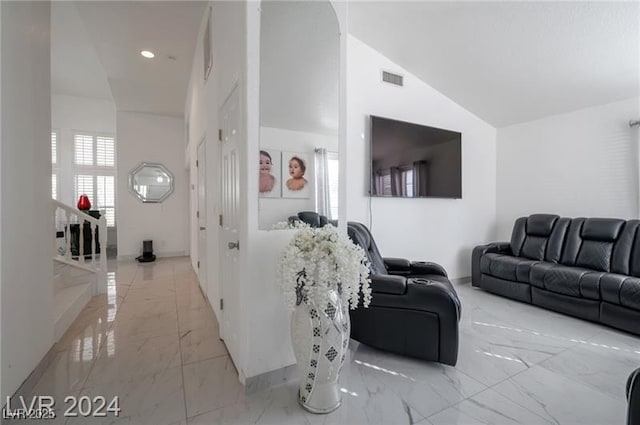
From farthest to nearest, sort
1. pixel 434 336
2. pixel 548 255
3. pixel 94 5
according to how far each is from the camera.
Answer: pixel 548 255
pixel 94 5
pixel 434 336

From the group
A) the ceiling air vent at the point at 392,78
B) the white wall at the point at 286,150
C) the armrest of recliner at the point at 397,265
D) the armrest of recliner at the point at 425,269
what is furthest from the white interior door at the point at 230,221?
the ceiling air vent at the point at 392,78

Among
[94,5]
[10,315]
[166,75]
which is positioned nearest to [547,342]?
[10,315]

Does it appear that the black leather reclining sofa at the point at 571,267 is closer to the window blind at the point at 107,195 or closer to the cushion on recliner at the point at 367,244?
the cushion on recliner at the point at 367,244

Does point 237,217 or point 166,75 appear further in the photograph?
point 166,75

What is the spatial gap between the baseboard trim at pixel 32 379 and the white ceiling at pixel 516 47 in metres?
4.03

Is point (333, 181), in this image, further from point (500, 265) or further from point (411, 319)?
point (500, 265)

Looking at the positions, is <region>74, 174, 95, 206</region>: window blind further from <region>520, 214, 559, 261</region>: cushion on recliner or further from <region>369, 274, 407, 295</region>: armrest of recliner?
<region>520, 214, 559, 261</region>: cushion on recliner

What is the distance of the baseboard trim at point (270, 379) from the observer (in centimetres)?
178

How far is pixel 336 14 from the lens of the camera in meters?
2.12

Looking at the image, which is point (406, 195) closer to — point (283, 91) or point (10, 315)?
point (283, 91)

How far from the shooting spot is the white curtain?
6.64ft

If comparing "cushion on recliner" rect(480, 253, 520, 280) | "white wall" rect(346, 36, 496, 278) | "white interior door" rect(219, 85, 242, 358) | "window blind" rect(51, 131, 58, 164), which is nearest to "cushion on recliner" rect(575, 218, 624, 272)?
"cushion on recliner" rect(480, 253, 520, 280)

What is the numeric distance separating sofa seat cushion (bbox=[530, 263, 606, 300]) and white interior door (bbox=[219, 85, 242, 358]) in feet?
10.8

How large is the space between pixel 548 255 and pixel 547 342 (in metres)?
1.58
